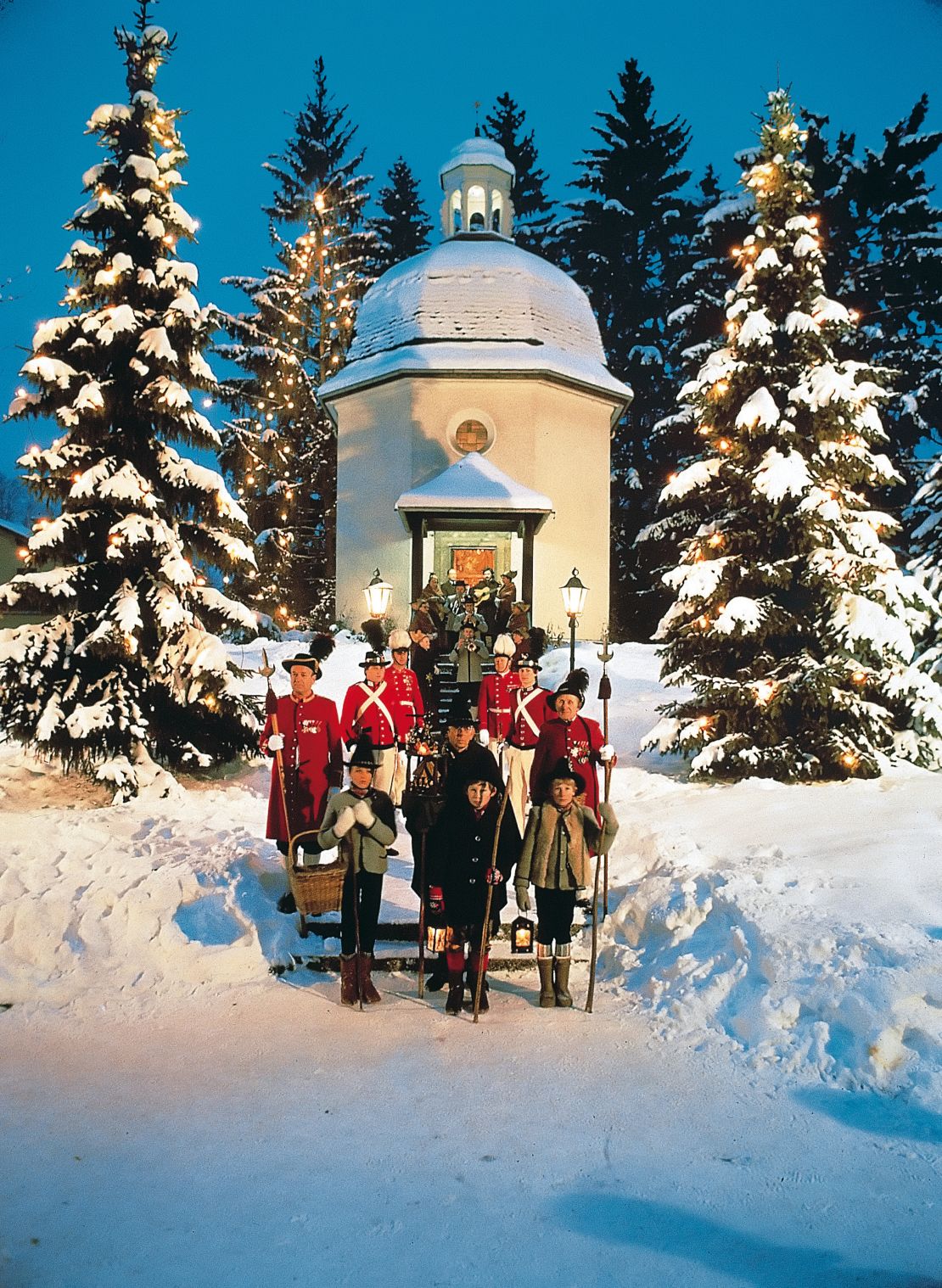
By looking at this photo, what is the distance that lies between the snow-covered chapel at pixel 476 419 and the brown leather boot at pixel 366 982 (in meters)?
16.1

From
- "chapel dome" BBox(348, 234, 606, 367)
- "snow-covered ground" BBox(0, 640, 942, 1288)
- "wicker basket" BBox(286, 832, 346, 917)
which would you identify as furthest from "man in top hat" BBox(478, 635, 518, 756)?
"chapel dome" BBox(348, 234, 606, 367)

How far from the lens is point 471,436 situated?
24156 mm

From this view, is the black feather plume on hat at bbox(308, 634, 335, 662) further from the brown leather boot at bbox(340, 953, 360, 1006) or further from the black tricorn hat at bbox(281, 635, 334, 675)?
the brown leather boot at bbox(340, 953, 360, 1006)

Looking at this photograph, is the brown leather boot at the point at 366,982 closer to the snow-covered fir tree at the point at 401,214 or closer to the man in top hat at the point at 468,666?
the man in top hat at the point at 468,666

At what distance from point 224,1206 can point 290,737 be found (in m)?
4.21

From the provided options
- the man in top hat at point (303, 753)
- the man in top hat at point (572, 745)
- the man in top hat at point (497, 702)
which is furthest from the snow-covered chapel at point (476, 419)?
the man in top hat at point (572, 745)

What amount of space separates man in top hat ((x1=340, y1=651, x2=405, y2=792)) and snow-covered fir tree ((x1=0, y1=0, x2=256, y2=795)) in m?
2.83

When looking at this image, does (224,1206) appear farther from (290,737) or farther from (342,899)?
(290,737)

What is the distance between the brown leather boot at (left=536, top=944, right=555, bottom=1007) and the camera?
625 cm

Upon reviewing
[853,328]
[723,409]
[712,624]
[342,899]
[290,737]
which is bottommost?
A: [342,899]

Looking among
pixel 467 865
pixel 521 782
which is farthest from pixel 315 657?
pixel 467 865

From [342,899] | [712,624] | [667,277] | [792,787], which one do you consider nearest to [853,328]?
[712,624]

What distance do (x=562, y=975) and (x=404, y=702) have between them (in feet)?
12.6

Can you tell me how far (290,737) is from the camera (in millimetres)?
7738
